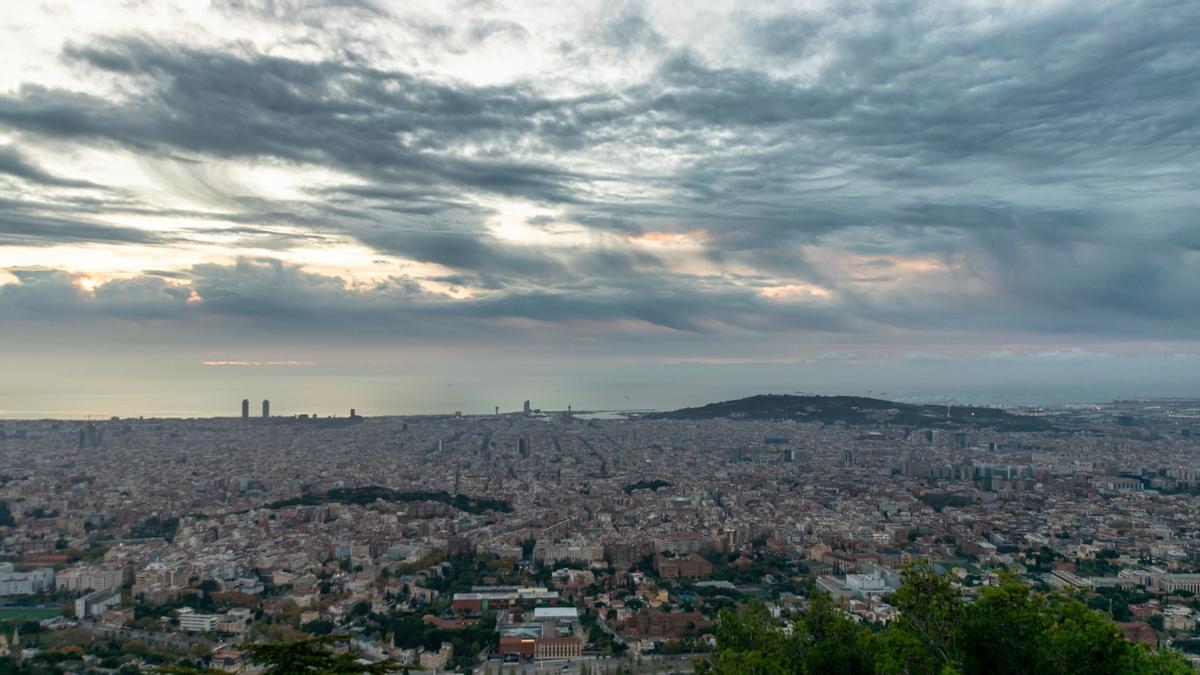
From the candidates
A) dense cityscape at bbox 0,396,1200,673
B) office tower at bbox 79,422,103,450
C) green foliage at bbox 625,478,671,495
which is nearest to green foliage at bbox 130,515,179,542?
dense cityscape at bbox 0,396,1200,673

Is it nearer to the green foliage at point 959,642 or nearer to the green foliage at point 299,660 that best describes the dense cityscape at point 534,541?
the green foliage at point 299,660

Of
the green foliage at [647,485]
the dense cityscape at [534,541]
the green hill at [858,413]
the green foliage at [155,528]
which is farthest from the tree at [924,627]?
the green hill at [858,413]

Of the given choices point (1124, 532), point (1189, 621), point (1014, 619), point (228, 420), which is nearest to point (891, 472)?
point (1124, 532)

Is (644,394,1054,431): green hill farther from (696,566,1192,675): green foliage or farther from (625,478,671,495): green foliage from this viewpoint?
(696,566,1192,675): green foliage

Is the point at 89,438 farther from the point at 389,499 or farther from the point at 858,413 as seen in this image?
the point at 858,413

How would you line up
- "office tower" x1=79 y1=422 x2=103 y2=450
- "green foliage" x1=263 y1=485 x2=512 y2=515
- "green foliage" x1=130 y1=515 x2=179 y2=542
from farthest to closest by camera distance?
"office tower" x1=79 y1=422 x2=103 y2=450, "green foliage" x1=263 y1=485 x2=512 y2=515, "green foliage" x1=130 y1=515 x2=179 y2=542

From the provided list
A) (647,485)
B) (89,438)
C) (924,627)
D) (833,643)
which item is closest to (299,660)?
(833,643)
